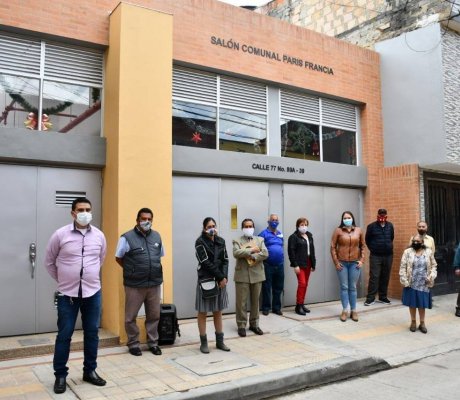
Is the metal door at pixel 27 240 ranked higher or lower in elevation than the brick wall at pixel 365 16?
lower

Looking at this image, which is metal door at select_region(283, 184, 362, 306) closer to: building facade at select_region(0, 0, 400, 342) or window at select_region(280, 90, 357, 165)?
building facade at select_region(0, 0, 400, 342)

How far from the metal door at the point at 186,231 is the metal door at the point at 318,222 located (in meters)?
1.96

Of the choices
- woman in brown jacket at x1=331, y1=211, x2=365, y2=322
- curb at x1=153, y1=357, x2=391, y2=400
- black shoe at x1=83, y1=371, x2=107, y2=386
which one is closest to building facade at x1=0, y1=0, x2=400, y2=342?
woman in brown jacket at x1=331, y1=211, x2=365, y2=322

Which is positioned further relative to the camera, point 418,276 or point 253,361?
point 418,276

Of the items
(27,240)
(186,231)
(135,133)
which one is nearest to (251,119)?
(186,231)

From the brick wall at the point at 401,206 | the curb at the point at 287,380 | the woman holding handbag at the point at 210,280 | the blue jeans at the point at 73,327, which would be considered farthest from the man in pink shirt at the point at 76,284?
the brick wall at the point at 401,206

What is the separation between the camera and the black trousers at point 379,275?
31.4 ft

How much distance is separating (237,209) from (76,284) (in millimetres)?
4248

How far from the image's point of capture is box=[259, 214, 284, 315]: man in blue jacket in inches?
320

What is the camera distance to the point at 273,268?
26.9ft

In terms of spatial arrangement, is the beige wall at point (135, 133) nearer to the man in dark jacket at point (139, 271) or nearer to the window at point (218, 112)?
the man in dark jacket at point (139, 271)

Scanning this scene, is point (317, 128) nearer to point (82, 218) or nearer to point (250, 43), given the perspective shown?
point (250, 43)

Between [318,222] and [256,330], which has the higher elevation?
[318,222]

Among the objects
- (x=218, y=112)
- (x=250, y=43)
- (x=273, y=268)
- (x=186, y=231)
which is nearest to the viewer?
(x=186, y=231)
